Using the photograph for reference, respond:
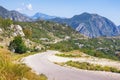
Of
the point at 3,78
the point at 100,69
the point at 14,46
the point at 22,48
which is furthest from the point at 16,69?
the point at 22,48

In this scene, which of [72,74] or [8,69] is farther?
[72,74]

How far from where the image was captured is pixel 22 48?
144 m

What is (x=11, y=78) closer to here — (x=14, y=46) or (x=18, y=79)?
(x=18, y=79)

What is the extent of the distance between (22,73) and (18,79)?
1.69 ft

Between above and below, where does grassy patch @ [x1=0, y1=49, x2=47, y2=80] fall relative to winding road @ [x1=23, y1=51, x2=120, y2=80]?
above

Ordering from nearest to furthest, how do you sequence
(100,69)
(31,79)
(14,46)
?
(31,79) → (100,69) → (14,46)

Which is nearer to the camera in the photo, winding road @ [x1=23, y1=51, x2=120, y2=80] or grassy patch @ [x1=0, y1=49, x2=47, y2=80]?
grassy patch @ [x1=0, y1=49, x2=47, y2=80]

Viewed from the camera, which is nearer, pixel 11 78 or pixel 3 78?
pixel 3 78

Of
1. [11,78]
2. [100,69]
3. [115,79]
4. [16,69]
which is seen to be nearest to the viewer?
[11,78]

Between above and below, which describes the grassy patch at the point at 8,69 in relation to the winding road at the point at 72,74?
above

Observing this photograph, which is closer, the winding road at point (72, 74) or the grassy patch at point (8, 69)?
the grassy patch at point (8, 69)

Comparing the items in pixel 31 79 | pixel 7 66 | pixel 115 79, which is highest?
pixel 7 66

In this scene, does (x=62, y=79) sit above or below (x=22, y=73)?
below

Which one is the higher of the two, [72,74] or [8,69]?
[8,69]
